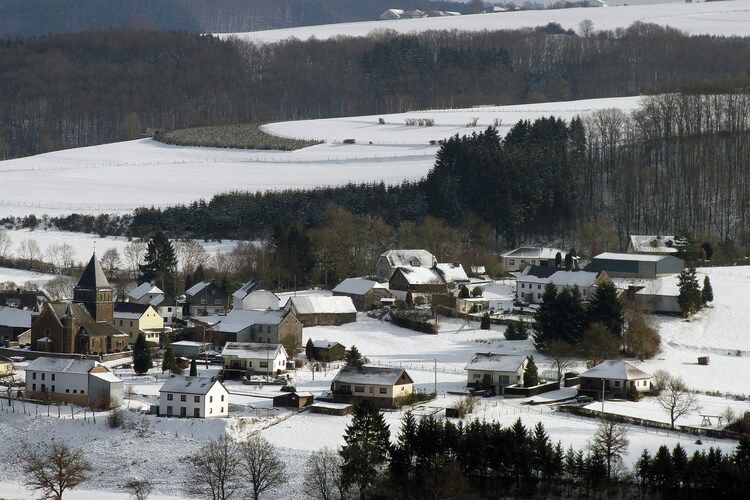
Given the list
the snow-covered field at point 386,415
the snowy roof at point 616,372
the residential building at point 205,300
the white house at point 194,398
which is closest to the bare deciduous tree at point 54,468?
the snow-covered field at point 386,415

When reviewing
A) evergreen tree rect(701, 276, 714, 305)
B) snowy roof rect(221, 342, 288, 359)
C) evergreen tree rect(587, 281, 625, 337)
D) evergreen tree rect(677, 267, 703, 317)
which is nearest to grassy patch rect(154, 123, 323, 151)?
evergreen tree rect(701, 276, 714, 305)

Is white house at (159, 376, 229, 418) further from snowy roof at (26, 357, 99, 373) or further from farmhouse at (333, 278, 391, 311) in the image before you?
farmhouse at (333, 278, 391, 311)

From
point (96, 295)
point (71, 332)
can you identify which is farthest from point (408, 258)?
point (71, 332)

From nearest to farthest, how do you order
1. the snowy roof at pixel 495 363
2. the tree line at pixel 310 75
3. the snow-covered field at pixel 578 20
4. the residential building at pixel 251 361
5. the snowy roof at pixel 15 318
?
the snowy roof at pixel 495 363, the residential building at pixel 251 361, the snowy roof at pixel 15 318, the tree line at pixel 310 75, the snow-covered field at pixel 578 20

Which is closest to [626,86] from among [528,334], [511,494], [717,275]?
[717,275]

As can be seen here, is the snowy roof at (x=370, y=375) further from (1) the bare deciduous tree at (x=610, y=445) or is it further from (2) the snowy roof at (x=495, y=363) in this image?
(1) the bare deciduous tree at (x=610, y=445)

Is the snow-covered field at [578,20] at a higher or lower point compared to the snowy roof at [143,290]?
higher

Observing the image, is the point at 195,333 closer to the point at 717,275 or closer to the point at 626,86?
the point at 717,275
